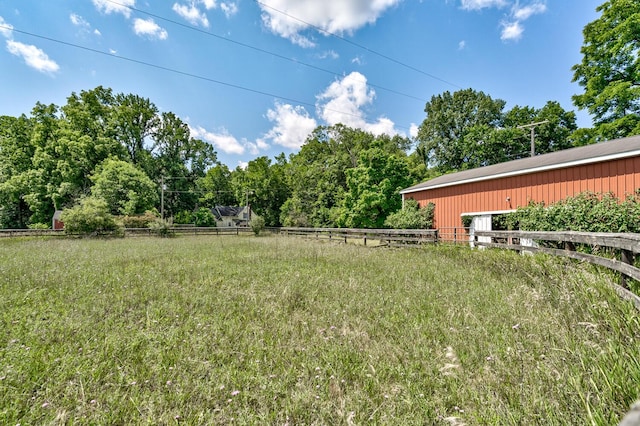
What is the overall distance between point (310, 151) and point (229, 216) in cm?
2650

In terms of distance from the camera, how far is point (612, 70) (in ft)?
57.7

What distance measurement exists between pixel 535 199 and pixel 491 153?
74.6 feet

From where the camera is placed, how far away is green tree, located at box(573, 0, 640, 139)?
53.2 ft

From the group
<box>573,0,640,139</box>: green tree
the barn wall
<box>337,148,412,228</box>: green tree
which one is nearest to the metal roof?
the barn wall

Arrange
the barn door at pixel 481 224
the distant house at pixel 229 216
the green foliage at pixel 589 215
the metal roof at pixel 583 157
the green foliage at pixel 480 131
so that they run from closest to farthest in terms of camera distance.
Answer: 1. the green foliage at pixel 589 215
2. the metal roof at pixel 583 157
3. the barn door at pixel 481 224
4. the green foliage at pixel 480 131
5. the distant house at pixel 229 216

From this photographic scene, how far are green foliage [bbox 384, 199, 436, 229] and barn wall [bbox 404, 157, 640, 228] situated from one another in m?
0.45

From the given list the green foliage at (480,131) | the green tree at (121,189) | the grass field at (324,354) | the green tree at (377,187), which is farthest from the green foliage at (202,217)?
the grass field at (324,354)

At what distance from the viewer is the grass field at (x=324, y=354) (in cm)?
144

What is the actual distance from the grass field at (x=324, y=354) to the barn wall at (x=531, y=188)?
8051 mm

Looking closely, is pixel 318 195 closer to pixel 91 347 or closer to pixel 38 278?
pixel 38 278

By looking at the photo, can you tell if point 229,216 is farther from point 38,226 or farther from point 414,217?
point 414,217

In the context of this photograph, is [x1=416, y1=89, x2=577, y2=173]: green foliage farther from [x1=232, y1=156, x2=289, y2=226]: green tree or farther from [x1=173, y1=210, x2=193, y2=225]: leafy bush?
[x1=173, y1=210, x2=193, y2=225]: leafy bush

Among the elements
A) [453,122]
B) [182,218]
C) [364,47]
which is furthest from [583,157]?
[182,218]

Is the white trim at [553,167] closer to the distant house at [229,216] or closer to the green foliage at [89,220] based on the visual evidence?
the green foliage at [89,220]
